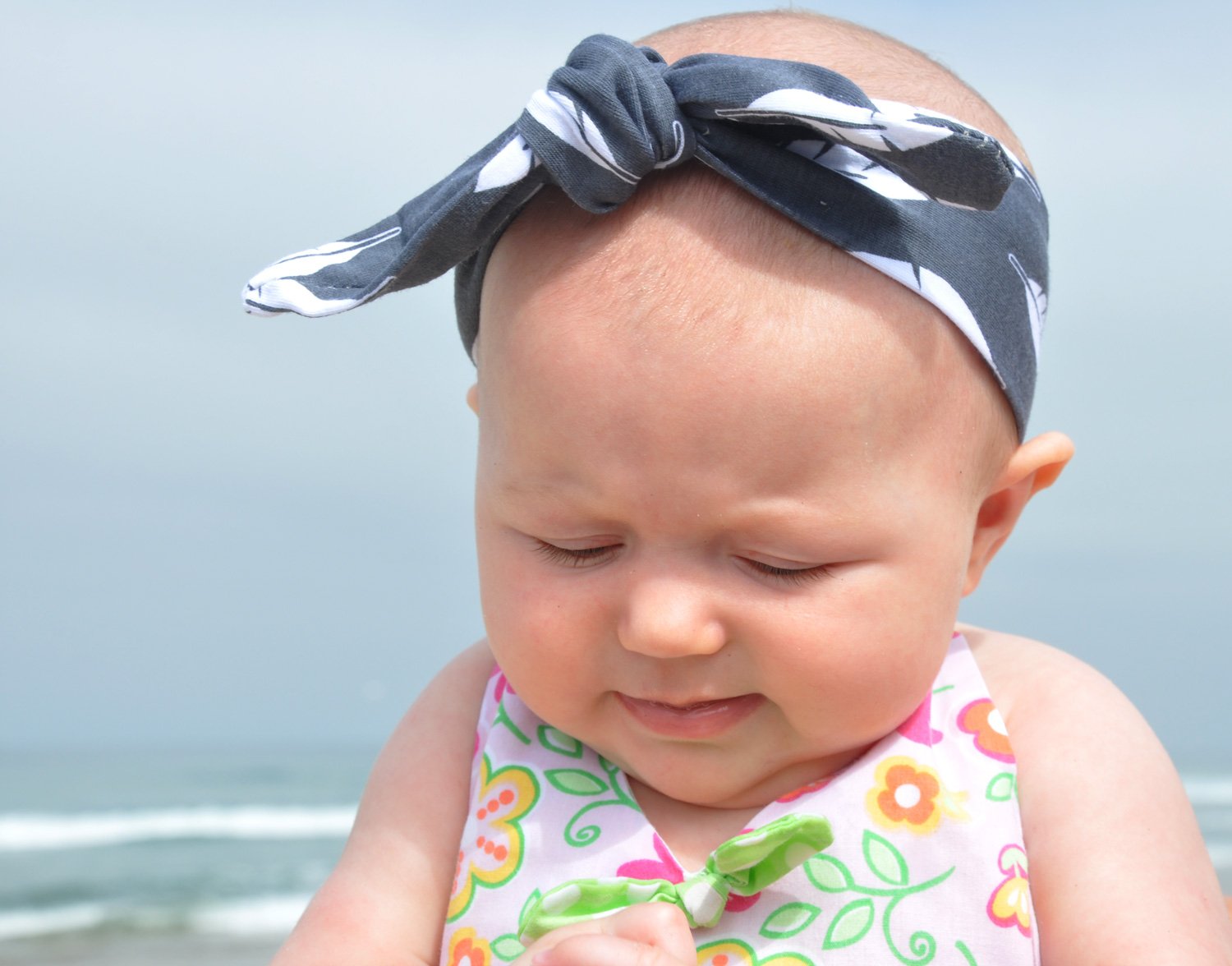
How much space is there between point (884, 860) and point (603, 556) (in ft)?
1.94

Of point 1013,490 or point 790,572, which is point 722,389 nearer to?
point 790,572

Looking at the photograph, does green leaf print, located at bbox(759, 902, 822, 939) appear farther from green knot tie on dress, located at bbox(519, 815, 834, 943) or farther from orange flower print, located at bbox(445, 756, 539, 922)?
orange flower print, located at bbox(445, 756, 539, 922)

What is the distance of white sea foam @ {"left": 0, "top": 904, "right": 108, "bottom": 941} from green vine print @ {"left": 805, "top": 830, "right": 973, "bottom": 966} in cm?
707

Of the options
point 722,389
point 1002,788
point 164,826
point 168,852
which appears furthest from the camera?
point 164,826

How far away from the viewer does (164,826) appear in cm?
1264

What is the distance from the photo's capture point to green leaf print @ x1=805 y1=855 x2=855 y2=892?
1.78 m

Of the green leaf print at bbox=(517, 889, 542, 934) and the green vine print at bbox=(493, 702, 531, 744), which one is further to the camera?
the green vine print at bbox=(493, 702, 531, 744)

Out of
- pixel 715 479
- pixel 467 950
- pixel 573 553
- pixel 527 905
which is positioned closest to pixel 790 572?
pixel 715 479

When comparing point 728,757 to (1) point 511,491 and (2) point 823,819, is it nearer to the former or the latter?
(2) point 823,819

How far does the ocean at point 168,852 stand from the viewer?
24.4 ft

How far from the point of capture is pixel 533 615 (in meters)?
1.80

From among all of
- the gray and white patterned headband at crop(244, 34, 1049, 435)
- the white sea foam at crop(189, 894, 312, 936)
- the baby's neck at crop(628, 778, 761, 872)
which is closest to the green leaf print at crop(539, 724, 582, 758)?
the baby's neck at crop(628, 778, 761, 872)

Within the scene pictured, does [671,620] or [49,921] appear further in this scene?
[49,921]

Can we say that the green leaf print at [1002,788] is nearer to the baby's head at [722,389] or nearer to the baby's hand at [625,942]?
the baby's head at [722,389]
